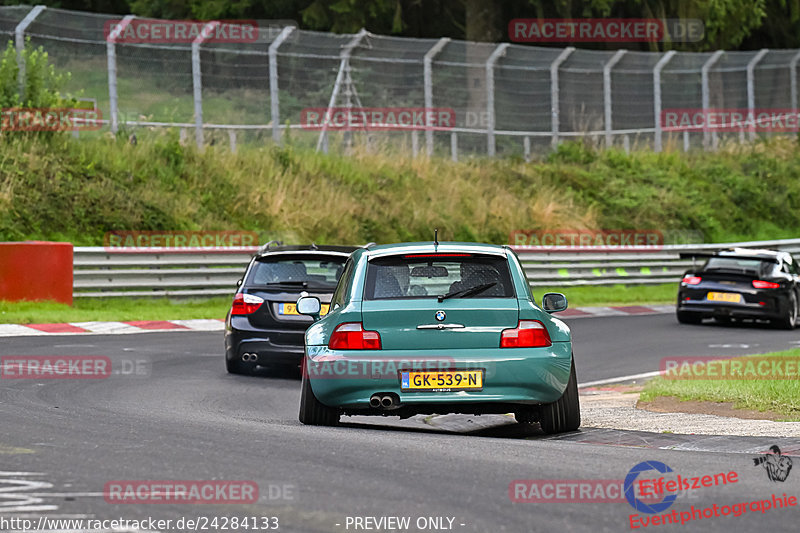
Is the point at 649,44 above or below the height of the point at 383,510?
above

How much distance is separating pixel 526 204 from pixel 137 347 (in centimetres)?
1732

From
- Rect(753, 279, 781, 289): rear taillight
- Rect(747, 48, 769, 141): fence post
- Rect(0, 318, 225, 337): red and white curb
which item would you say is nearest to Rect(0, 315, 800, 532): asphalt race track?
Rect(0, 318, 225, 337): red and white curb

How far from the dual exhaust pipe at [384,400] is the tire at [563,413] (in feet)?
3.57

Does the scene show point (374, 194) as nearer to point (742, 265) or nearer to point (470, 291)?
point (742, 265)

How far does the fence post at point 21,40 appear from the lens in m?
26.6

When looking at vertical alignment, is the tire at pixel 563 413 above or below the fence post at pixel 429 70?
below

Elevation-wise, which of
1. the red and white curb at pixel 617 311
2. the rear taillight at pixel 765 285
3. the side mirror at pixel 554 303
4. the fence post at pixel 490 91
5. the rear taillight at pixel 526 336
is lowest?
the red and white curb at pixel 617 311

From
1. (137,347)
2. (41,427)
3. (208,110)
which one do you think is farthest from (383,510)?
(208,110)

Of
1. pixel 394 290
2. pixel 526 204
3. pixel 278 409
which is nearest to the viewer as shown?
pixel 394 290

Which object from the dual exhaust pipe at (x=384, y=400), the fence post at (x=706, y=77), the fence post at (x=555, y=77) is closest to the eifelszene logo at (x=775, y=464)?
the dual exhaust pipe at (x=384, y=400)

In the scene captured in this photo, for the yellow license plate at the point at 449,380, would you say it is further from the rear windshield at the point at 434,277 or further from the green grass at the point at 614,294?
the green grass at the point at 614,294

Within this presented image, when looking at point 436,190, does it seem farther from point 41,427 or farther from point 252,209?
point 41,427

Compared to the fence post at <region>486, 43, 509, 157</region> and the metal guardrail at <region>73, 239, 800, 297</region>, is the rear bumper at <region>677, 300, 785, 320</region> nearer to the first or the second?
the metal guardrail at <region>73, 239, 800, 297</region>

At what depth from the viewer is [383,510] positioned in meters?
6.36
